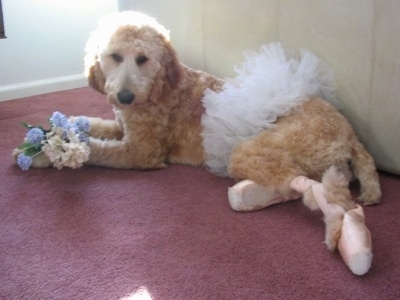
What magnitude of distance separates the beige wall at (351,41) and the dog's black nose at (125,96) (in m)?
0.54

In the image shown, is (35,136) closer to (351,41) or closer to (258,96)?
(258,96)

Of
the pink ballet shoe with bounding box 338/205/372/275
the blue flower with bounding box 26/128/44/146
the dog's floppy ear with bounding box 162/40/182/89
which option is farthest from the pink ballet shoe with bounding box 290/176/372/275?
the blue flower with bounding box 26/128/44/146

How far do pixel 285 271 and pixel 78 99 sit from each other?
1.78 meters

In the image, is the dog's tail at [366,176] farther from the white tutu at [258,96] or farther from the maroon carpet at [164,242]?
the white tutu at [258,96]

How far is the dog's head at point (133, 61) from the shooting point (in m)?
1.52

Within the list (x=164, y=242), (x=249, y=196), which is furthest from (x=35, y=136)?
(x=249, y=196)

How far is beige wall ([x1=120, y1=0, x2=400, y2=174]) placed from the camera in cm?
143

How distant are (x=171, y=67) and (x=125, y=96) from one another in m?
0.20

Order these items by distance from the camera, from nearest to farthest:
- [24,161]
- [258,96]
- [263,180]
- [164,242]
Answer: [164,242], [263,180], [258,96], [24,161]

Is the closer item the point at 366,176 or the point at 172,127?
the point at 366,176

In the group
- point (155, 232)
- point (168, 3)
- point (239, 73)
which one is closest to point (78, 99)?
point (168, 3)

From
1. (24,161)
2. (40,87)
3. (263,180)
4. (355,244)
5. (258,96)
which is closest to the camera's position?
(355,244)

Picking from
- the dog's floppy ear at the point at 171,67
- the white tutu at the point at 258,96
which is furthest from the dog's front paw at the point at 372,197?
the dog's floppy ear at the point at 171,67

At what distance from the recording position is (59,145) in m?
1.54
